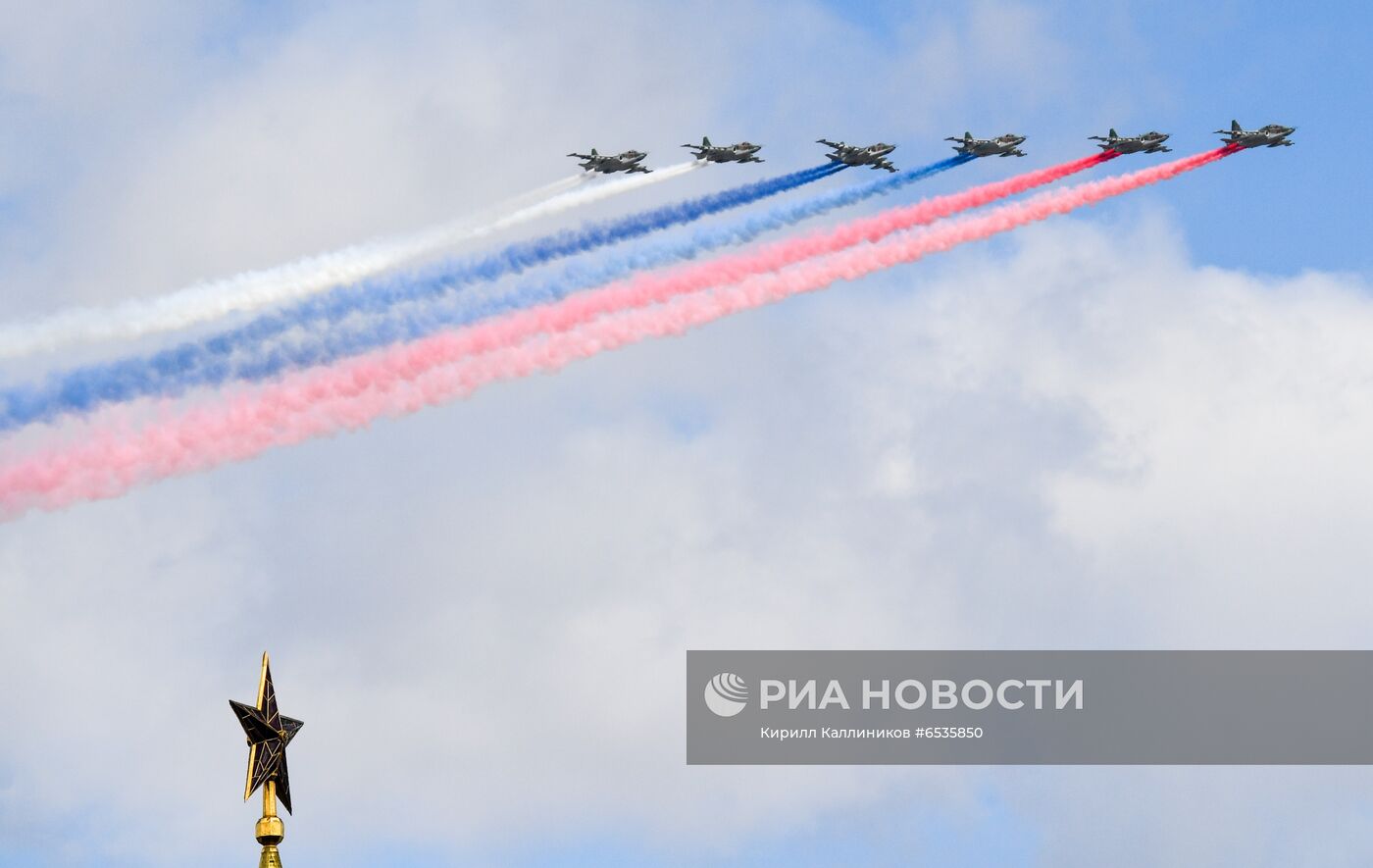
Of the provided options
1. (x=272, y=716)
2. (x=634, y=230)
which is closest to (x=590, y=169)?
(x=634, y=230)

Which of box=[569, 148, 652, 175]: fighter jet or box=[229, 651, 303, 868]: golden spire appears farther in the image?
box=[569, 148, 652, 175]: fighter jet

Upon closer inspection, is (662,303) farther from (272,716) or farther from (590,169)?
(272,716)

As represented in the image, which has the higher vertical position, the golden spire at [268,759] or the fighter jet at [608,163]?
the fighter jet at [608,163]

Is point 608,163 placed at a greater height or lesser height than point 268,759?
greater

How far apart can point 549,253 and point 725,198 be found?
40.8 feet

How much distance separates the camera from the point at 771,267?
195 m

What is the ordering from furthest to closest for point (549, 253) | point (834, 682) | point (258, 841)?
point (549, 253) → point (834, 682) → point (258, 841)

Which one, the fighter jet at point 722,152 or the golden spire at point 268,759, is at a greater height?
the fighter jet at point 722,152

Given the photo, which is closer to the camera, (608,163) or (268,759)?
(268,759)

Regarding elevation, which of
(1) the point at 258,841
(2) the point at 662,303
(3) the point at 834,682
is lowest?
(1) the point at 258,841

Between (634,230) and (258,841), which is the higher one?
(634,230)

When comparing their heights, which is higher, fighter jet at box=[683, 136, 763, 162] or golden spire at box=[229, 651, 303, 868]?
fighter jet at box=[683, 136, 763, 162]

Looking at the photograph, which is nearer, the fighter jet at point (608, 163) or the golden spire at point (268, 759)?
the golden spire at point (268, 759)

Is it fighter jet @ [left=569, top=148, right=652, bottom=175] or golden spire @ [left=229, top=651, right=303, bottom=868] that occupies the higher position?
fighter jet @ [left=569, top=148, right=652, bottom=175]
